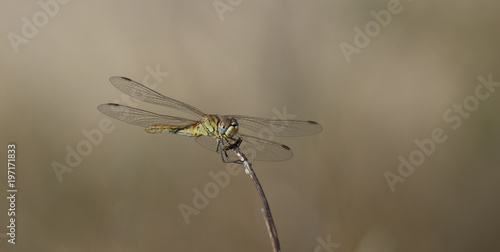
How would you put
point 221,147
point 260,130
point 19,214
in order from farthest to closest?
point 19,214 → point 260,130 → point 221,147

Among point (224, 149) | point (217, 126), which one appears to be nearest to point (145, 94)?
point (217, 126)

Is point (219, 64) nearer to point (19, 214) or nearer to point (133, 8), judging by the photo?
point (133, 8)

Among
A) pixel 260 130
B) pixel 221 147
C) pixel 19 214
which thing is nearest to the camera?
pixel 221 147

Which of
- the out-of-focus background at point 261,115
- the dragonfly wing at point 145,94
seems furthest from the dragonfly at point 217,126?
the out-of-focus background at point 261,115

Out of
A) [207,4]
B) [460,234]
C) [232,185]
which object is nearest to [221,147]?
[232,185]

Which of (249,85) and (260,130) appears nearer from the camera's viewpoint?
(260,130)

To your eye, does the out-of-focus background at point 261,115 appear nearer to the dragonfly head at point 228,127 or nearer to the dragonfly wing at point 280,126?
the dragonfly wing at point 280,126

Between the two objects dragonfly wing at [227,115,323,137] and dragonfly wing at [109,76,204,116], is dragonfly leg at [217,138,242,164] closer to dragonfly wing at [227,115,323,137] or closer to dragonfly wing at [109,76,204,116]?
dragonfly wing at [227,115,323,137]

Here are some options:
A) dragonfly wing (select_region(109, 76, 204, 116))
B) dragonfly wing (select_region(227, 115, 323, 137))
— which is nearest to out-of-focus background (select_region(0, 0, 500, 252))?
dragonfly wing (select_region(109, 76, 204, 116))
